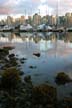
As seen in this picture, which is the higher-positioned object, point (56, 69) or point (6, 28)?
point (56, 69)

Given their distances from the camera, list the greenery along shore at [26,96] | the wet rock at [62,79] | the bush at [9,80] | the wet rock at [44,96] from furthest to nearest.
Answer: the wet rock at [62,79]
the bush at [9,80]
the wet rock at [44,96]
the greenery along shore at [26,96]

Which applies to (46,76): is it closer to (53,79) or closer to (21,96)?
(53,79)

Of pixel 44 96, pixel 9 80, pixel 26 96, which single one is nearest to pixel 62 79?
pixel 9 80

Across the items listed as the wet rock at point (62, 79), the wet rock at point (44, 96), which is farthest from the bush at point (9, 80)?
the wet rock at point (44, 96)

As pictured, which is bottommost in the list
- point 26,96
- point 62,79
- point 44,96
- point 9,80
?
point 62,79

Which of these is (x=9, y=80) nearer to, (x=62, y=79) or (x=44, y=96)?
(x=62, y=79)

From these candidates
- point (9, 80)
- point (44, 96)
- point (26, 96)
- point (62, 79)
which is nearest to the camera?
point (44, 96)

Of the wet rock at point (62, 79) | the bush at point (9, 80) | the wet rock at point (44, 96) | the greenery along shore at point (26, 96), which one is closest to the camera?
the greenery along shore at point (26, 96)

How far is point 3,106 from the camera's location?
47.1 ft

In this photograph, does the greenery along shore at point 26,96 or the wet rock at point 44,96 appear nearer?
the greenery along shore at point 26,96

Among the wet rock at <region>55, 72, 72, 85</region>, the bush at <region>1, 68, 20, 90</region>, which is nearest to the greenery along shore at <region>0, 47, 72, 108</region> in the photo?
the bush at <region>1, 68, 20, 90</region>

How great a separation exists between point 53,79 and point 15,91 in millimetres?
4485

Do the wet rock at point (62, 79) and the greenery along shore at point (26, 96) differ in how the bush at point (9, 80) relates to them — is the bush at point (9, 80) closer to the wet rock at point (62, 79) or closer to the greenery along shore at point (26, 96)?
the greenery along shore at point (26, 96)

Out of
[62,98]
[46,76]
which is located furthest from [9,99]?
[46,76]
